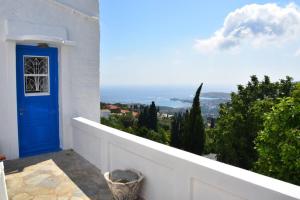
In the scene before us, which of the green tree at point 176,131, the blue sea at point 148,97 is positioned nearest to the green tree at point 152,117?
the blue sea at point 148,97

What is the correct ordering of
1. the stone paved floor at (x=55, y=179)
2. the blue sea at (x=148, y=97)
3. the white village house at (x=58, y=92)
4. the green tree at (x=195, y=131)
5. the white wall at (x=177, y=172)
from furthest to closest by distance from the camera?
the blue sea at (x=148, y=97)
the green tree at (x=195, y=131)
the white village house at (x=58, y=92)
the stone paved floor at (x=55, y=179)
the white wall at (x=177, y=172)

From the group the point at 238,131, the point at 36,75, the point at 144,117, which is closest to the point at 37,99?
the point at 36,75

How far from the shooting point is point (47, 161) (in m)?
5.37

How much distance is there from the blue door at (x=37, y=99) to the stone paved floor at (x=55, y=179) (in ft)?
1.14

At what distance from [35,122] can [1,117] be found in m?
0.69

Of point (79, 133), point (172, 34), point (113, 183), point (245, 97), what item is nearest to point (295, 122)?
point (113, 183)

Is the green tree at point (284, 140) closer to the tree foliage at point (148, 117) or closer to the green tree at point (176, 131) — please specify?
the green tree at point (176, 131)

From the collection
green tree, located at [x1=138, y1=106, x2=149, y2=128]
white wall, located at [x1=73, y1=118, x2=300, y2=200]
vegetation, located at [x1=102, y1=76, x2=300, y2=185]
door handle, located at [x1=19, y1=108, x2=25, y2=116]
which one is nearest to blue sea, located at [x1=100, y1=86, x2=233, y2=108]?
green tree, located at [x1=138, y1=106, x2=149, y2=128]

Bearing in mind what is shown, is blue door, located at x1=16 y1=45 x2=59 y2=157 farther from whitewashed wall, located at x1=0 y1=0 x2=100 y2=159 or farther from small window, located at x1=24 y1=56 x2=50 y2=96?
whitewashed wall, located at x1=0 y1=0 x2=100 y2=159

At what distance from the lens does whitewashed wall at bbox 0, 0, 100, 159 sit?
5156mm

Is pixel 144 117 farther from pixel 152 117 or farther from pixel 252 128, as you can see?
pixel 252 128

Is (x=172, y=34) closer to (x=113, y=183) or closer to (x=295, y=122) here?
(x=295, y=122)

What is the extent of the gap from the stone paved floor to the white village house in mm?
264

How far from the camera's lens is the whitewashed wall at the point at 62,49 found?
5156 millimetres
